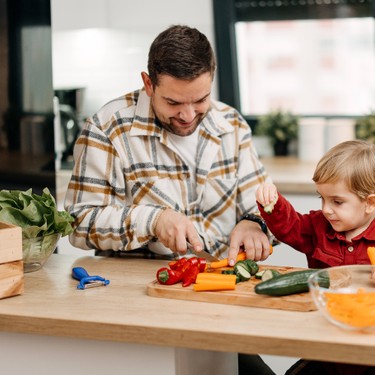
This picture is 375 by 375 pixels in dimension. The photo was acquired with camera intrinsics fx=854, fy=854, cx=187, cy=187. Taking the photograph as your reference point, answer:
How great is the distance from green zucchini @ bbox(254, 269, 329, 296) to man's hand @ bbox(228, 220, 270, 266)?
0.34 meters

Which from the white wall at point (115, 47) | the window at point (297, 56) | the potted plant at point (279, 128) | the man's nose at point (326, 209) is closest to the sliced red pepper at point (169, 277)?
the man's nose at point (326, 209)

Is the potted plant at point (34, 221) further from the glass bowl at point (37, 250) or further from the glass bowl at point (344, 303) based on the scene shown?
the glass bowl at point (344, 303)

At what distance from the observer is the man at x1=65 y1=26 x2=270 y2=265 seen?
2365 mm

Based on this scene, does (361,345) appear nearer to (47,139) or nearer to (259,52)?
(47,139)

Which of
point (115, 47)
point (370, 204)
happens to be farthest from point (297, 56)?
point (370, 204)

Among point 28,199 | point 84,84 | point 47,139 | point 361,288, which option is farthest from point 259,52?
point 361,288

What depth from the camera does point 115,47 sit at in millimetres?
4277

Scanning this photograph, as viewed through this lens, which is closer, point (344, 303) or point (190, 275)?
point (344, 303)

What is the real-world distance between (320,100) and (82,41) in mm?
1342

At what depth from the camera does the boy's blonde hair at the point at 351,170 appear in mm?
2150

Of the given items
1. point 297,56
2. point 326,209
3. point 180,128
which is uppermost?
point 297,56

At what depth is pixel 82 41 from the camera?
407 cm

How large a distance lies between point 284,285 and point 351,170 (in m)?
0.39

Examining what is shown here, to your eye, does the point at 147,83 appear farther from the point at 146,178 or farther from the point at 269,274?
the point at 269,274
